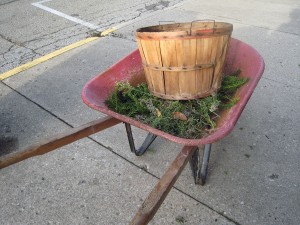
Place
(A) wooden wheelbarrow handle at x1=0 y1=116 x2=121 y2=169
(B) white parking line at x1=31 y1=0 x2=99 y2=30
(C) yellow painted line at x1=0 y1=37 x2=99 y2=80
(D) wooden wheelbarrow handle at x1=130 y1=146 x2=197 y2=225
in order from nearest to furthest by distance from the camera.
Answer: (D) wooden wheelbarrow handle at x1=130 y1=146 x2=197 y2=225 → (A) wooden wheelbarrow handle at x1=0 y1=116 x2=121 y2=169 → (C) yellow painted line at x1=0 y1=37 x2=99 y2=80 → (B) white parking line at x1=31 y1=0 x2=99 y2=30

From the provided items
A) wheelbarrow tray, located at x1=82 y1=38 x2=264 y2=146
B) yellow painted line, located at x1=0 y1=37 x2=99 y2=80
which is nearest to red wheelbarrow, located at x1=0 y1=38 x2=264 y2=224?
wheelbarrow tray, located at x1=82 y1=38 x2=264 y2=146

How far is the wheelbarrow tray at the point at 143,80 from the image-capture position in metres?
1.68

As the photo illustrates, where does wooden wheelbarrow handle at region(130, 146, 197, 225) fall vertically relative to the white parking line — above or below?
above

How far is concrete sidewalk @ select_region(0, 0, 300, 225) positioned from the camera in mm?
2205

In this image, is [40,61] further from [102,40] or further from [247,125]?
[247,125]

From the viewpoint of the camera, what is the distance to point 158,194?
1.49 m

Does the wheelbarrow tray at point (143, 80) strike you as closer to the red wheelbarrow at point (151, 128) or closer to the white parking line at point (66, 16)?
the red wheelbarrow at point (151, 128)

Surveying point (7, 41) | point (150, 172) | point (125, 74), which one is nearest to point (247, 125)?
point (150, 172)

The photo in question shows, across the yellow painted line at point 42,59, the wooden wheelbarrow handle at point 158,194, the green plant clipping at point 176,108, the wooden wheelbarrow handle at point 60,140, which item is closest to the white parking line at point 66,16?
the yellow painted line at point 42,59

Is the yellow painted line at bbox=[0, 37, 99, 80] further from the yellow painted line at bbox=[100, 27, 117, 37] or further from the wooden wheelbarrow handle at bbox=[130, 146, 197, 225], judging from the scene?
the wooden wheelbarrow handle at bbox=[130, 146, 197, 225]

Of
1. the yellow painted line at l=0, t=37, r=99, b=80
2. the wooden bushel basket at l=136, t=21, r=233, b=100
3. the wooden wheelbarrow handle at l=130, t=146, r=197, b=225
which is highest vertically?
the wooden bushel basket at l=136, t=21, r=233, b=100

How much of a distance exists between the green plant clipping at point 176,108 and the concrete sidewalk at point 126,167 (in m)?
0.68

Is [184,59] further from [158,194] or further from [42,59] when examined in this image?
[42,59]

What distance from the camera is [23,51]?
15.1 ft
